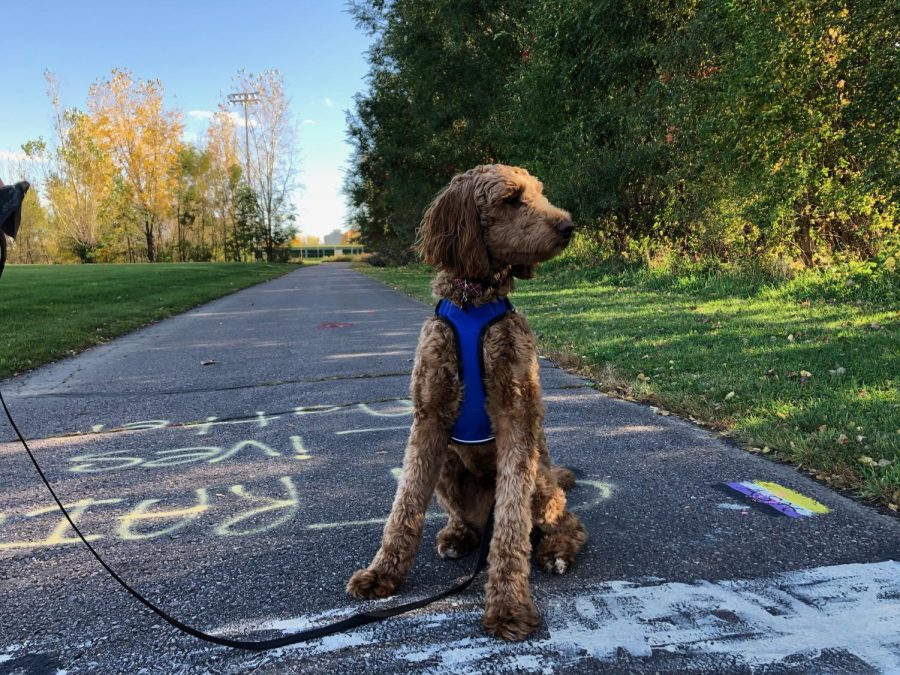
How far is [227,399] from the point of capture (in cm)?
537

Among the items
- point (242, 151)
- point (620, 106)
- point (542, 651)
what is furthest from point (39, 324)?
point (242, 151)

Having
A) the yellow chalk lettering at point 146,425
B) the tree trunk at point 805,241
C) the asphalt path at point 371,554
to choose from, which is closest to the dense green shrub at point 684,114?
the tree trunk at point 805,241

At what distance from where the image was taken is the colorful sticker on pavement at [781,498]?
2.74m

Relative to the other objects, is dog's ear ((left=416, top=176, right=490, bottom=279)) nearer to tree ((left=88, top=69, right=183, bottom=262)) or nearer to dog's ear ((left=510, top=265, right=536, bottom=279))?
dog's ear ((left=510, top=265, right=536, bottom=279))

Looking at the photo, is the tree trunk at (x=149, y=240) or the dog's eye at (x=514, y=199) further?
the tree trunk at (x=149, y=240)

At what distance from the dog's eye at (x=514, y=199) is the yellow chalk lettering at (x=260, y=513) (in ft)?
6.51

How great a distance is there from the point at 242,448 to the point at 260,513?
3.74 feet

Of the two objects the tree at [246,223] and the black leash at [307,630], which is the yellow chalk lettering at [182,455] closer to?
the black leash at [307,630]

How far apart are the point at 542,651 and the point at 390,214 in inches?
1357

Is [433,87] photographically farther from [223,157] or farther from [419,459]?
[223,157]

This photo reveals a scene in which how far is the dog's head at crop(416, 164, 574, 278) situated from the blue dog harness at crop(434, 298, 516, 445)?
6.3 inches

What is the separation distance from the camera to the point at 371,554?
255cm

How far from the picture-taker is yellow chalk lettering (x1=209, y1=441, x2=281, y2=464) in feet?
12.5

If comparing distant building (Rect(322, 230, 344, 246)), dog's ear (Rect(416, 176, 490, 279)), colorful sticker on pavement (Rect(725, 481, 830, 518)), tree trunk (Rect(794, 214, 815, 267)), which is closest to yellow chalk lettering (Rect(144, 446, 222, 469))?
dog's ear (Rect(416, 176, 490, 279))
